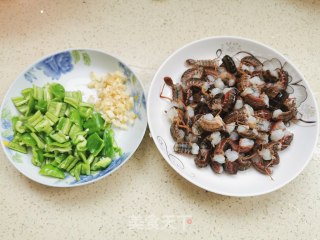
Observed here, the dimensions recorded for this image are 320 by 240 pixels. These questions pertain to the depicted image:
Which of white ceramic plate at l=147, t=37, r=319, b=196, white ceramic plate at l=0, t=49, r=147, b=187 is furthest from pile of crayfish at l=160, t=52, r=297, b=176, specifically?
white ceramic plate at l=0, t=49, r=147, b=187

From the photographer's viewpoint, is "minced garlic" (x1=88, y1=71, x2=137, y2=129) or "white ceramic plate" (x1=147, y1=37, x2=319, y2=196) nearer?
"white ceramic plate" (x1=147, y1=37, x2=319, y2=196)

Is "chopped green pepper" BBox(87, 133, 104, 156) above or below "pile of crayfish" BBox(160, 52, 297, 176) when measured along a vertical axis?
below

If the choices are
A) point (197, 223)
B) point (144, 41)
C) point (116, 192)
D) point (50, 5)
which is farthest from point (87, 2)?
point (197, 223)

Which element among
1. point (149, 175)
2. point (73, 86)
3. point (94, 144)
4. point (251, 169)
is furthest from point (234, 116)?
point (73, 86)

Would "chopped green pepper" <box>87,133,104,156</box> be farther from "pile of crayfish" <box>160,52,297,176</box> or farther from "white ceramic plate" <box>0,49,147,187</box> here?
"pile of crayfish" <box>160,52,297,176</box>

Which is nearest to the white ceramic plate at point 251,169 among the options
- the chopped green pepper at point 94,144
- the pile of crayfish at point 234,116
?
the pile of crayfish at point 234,116

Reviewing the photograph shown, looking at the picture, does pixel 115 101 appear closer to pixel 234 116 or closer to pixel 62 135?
pixel 62 135

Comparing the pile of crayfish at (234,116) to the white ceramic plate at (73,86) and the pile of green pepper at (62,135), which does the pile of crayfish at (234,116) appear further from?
the pile of green pepper at (62,135)
